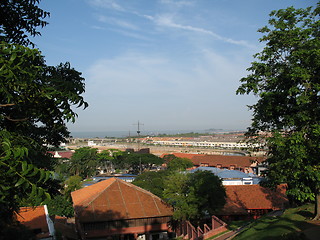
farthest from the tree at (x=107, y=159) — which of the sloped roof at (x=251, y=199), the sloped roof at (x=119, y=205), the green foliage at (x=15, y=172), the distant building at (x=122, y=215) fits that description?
the green foliage at (x=15, y=172)

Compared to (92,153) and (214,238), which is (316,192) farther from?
(92,153)

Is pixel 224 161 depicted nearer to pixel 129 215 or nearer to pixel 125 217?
pixel 129 215

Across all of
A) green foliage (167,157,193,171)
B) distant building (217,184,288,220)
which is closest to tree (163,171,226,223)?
distant building (217,184,288,220)

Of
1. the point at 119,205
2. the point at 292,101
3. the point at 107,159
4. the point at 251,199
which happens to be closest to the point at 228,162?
the point at 107,159

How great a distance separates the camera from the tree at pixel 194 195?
20.9 m

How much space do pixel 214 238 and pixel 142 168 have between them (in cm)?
4488

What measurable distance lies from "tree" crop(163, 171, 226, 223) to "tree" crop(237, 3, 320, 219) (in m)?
9.76

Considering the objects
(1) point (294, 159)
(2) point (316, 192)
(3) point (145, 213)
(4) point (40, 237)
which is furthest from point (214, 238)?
(4) point (40, 237)

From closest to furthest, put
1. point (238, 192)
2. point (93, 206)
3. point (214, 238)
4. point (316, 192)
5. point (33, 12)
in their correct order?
point (33, 12), point (316, 192), point (214, 238), point (93, 206), point (238, 192)

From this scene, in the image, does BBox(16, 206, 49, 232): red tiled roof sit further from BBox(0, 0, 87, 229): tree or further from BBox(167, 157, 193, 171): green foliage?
BBox(167, 157, 193, 171): green foliage

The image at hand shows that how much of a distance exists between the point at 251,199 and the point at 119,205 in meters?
14.0

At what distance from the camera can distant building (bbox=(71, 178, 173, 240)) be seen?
20.7 metres

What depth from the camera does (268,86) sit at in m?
12.2

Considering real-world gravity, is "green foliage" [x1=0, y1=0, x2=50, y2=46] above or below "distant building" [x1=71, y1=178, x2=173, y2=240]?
above
